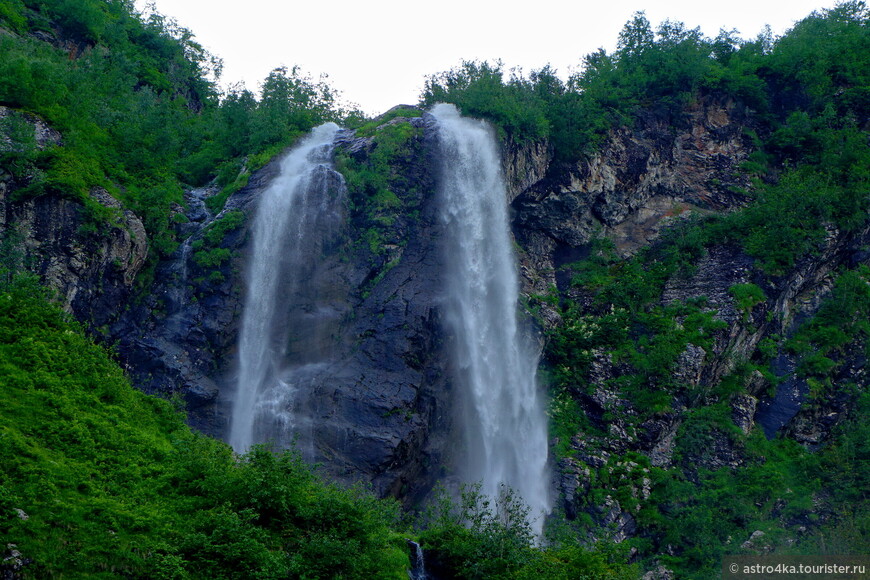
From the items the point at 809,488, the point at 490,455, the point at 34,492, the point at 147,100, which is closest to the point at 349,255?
the point at 490,455

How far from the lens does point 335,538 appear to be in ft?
52.3

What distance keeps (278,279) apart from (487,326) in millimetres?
8264

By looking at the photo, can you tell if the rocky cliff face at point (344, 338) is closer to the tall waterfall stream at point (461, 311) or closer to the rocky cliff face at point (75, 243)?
the tall waterfall stream at point (461, 311)

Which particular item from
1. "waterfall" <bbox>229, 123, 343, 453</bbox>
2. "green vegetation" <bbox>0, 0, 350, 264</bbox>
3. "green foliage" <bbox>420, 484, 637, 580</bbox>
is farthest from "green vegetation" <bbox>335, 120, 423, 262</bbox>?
"green foliage" <bbox>420, 484, 637, 580</bbox>

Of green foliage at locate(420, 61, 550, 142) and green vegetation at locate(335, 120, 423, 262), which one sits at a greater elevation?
green foliage at locate(420, 61, 550, 142)

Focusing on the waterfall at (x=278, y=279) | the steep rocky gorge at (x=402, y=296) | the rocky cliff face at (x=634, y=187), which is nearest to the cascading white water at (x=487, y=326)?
the steep rocky gorge at (x=402, y=296)

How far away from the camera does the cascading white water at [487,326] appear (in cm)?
2808

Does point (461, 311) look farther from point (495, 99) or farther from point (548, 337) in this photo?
point (495, 99)

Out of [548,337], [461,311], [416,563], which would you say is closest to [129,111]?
[461,311]

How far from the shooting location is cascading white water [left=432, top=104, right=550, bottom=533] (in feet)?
92.1

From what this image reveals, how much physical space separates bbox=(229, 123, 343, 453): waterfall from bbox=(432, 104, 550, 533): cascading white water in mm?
5090

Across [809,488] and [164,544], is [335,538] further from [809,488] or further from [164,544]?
[809,488]

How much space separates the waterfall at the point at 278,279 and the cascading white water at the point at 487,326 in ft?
16.7

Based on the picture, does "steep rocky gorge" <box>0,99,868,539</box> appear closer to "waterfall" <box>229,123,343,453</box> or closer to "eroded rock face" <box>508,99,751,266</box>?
"eroded rock face" <box>508,99,751,266</box>
